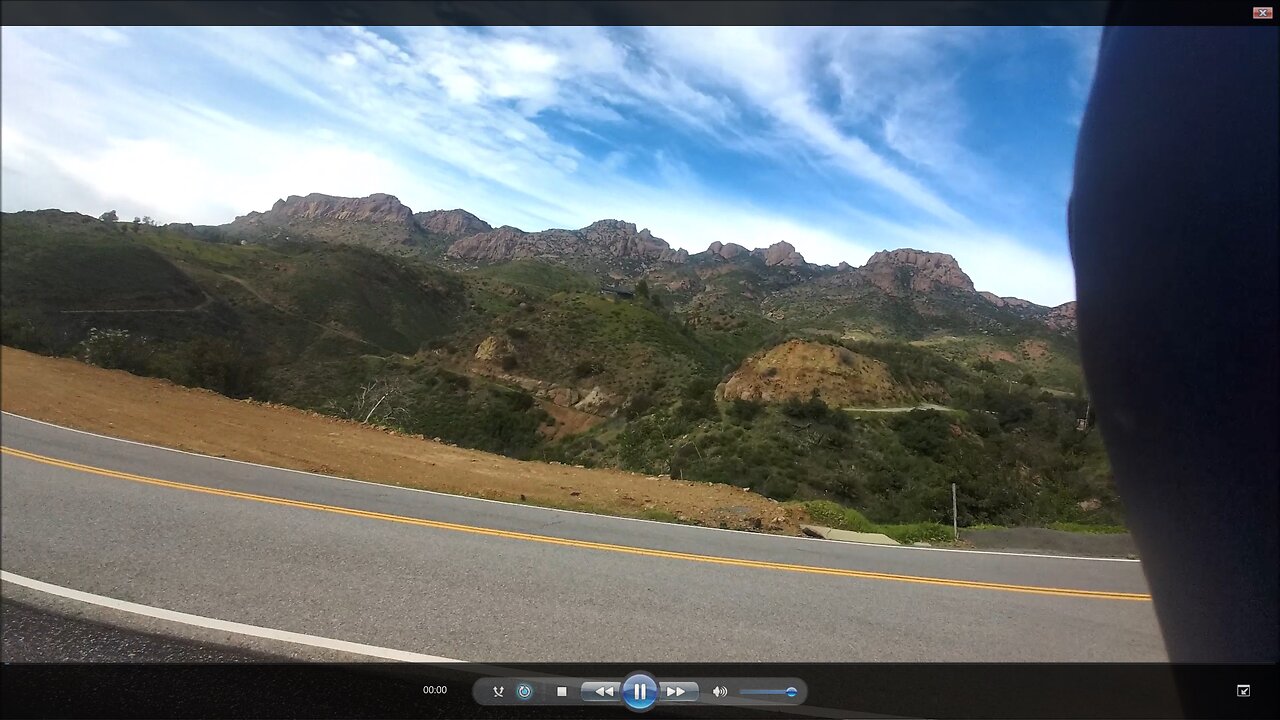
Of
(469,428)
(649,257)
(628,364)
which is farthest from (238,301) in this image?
(649,257)

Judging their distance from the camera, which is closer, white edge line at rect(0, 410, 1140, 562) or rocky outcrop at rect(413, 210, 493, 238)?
white edge line at rect(0, 410, 1140, 562)

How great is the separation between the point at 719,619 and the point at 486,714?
218 cm

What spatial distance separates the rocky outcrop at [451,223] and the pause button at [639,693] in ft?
617

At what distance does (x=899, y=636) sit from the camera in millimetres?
4680

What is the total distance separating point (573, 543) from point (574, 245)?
568ft

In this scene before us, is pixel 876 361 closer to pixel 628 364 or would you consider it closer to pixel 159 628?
pixel 628 364

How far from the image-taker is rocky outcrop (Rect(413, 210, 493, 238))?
602 ft

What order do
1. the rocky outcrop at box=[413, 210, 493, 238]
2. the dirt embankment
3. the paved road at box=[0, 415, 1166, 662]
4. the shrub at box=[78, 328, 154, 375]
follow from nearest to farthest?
the paved road at box=[0, 415, 1166, 662], the shrub at box=[78, 328, 154, 375], the dirt embankment, the rocky outcrop at box=[413, 210, 493, 238]

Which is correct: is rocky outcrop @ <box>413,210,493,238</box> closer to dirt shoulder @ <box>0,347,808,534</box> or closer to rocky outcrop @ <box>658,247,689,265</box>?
rocky outcrop @ <box>658,247,689,265</box>

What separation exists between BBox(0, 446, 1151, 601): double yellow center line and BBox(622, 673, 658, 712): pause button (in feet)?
12.5

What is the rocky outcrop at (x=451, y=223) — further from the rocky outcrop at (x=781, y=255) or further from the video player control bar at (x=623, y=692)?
the video player control bar at (x=623, y=692)

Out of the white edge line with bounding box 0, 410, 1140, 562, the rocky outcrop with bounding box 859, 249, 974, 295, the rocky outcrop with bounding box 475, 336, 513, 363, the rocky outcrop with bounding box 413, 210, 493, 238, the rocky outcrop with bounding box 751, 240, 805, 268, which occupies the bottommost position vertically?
the white edge line with bounding box 0, 410, 1140, 562

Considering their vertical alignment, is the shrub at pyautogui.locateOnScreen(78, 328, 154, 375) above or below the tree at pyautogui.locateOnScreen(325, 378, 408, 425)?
above

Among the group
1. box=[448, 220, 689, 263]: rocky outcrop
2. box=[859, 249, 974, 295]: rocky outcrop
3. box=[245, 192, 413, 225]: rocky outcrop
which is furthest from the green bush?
box=[245, 192, 413, 225]: rocky outcrop
